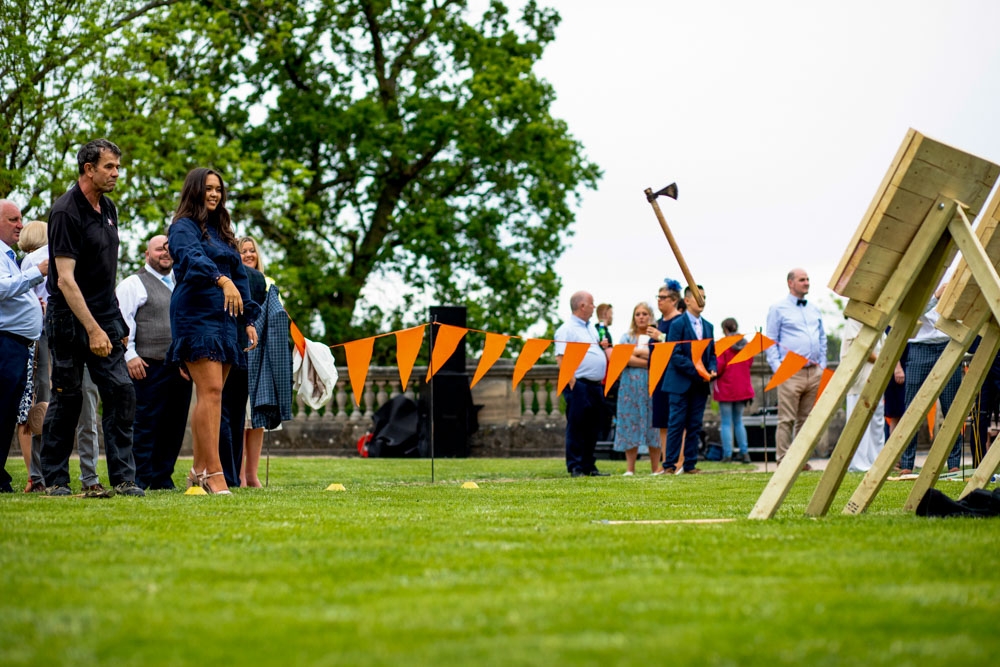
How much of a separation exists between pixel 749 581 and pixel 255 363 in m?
7.88

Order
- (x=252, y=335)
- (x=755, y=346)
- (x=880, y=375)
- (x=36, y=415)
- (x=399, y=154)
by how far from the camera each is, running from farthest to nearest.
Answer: (x=399, y=154)
(x=755, y=346)
(x=36, y=415)
(x=252, y=335)
(x=880, y=375)

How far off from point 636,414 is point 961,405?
714cm

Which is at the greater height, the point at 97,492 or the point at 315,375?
the point at 315,375

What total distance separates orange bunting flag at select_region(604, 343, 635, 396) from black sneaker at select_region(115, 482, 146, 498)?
5.83 meters

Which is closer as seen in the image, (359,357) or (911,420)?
(911,420)

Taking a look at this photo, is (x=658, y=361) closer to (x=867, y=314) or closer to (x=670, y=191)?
A: (x=670, y=191)

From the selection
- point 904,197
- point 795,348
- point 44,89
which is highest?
point 44,89

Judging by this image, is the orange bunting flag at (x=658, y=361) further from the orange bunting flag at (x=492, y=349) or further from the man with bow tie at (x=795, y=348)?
the orange bunting flag at (x=492, y=349)

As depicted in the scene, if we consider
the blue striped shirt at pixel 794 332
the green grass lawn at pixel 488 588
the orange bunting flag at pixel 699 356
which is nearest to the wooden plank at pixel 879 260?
the green grass lawn at pixel 488 588

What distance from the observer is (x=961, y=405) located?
7.09m

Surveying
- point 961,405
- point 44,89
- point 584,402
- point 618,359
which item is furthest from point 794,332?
point 44,89

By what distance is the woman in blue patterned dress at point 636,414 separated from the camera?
1410cm

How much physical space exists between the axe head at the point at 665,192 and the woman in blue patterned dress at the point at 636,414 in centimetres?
159

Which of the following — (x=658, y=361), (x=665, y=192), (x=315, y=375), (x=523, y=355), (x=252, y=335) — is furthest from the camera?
(x=665, y=192)
